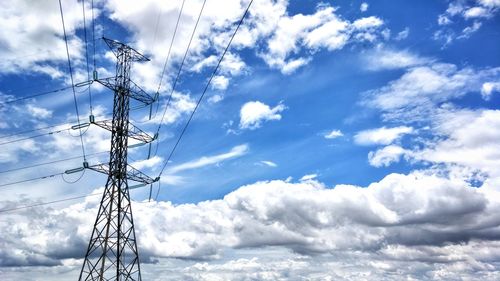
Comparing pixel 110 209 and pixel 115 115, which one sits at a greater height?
pixel 115 115

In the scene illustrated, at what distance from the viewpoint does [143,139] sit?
5512cm

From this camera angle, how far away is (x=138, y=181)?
177ft

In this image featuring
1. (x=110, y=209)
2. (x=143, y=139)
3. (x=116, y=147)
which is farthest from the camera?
(x=143, y=139)

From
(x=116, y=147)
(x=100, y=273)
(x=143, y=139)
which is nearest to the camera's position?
(x=100, y=273)

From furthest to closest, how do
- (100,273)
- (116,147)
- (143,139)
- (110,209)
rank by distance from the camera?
(143,139)
(116,147)
(110,209)
(100,273)

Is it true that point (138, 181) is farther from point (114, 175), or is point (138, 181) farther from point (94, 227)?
→ point (94, 227)

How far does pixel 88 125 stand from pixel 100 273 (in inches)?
622

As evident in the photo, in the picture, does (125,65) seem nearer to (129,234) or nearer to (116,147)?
(116,147)

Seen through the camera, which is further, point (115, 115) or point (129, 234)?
point (115, 115)

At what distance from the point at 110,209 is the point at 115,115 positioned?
1055 cm

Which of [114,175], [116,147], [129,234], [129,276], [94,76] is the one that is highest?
[94,76]

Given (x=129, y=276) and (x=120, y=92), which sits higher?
(x=120, y=92)

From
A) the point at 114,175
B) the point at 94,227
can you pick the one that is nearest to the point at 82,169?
the point at 114,175

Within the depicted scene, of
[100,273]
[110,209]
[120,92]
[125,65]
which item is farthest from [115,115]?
[100,273]
